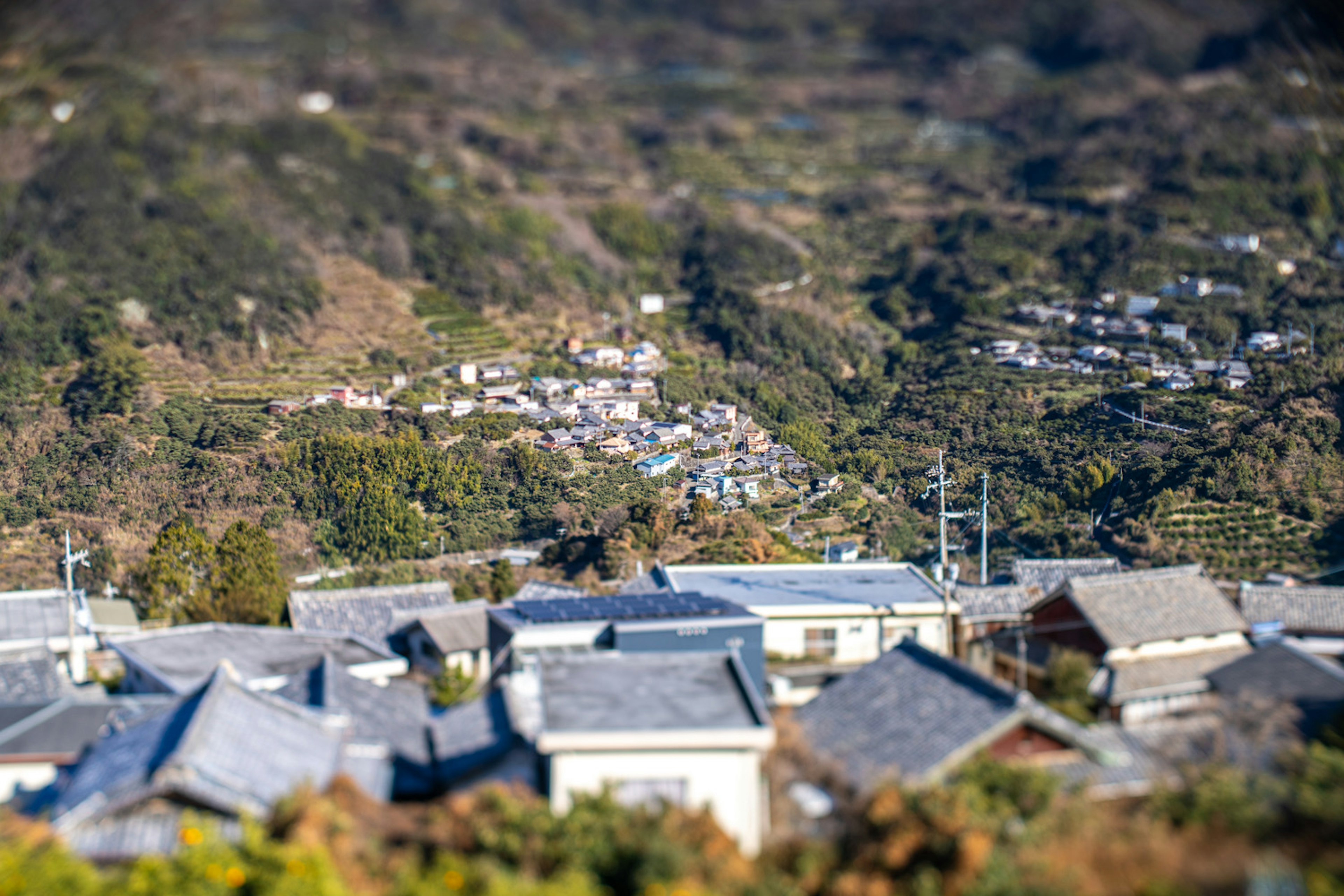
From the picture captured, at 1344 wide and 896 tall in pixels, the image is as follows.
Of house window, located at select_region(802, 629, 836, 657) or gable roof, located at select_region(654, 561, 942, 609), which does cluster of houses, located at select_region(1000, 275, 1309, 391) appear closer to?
gable roof, located at select_region(654, 561, 942, 609)

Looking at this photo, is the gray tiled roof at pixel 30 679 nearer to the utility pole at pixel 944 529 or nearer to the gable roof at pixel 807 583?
the gable roof at pixel 807 583

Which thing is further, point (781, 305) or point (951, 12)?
→ point (951, 12)

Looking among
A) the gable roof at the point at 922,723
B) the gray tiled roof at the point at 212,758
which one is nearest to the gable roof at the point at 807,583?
the gable roof at the point at 922,723

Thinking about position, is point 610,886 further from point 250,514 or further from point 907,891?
point 250,514

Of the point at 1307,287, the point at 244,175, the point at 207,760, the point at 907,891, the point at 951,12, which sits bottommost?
the point at 907,891

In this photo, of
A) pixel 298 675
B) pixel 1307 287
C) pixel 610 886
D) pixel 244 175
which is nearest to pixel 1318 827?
pixel 610 886

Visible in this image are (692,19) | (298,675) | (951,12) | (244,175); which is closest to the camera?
(298,675)

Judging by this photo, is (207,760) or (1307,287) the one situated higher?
(1307,287)
